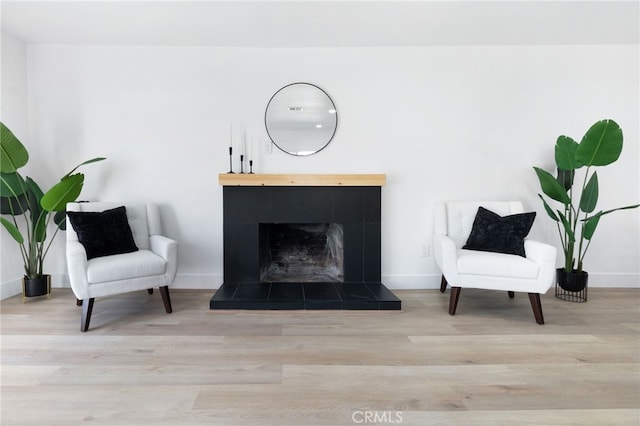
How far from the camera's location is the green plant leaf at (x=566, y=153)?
3.07m

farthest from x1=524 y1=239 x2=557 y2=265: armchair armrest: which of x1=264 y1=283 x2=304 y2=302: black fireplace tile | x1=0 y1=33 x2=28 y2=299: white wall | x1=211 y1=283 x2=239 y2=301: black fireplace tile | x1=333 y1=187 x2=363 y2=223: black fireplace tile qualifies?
x1=0 y1=33 x2=28 y2=299: white wall

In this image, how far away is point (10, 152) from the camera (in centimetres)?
286

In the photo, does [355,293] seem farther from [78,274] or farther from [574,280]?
[78,274]

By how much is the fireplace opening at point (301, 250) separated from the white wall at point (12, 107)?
7.30ft

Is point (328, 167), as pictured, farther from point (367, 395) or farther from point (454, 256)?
point (367, 395)

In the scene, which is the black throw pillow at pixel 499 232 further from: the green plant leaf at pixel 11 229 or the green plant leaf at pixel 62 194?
the green plant leaf at pixel 11 229

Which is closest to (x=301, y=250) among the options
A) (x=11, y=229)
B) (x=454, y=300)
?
(x=454, y=300)

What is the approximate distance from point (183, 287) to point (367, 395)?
7.83 ft

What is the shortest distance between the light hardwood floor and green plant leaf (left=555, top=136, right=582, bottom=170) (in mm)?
1192

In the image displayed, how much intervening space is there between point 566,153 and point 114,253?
3.79 metres

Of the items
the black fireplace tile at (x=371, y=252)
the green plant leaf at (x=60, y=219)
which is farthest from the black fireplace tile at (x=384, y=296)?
the green plant leaf at (x=60, y=219)

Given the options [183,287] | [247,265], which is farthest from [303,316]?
[183,287]

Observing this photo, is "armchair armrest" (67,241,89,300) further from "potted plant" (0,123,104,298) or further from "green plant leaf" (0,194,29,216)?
"green plant leaf" (0,194,29,216)

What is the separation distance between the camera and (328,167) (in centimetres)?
347
